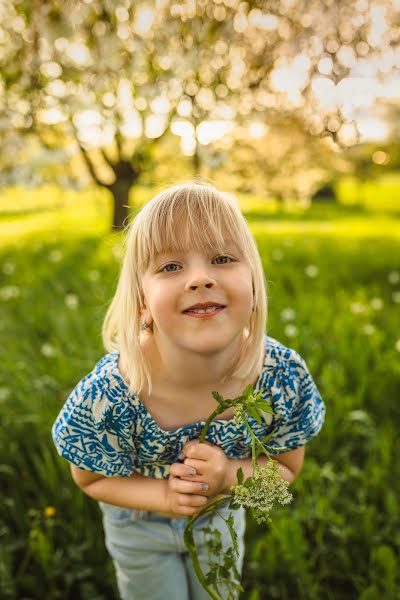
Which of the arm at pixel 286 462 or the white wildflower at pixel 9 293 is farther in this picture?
the white wildflower at pixel 9 293

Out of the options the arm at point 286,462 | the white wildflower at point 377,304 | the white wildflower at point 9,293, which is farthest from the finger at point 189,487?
the white wildflower at point 9,293

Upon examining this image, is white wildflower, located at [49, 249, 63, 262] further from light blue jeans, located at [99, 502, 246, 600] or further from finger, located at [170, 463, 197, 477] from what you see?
finger, located at [170, 463, 197, 477]

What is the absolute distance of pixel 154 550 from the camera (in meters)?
1.34

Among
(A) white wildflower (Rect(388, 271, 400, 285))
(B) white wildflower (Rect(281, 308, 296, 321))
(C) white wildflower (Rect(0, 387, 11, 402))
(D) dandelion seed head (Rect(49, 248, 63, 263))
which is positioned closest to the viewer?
(C) white wildflower (Rect(0, 387, 11, 402))

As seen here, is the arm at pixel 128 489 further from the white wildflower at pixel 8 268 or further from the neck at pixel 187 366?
the white wildflower at pixel 8 268

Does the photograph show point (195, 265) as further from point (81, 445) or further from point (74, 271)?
point (74, 271)

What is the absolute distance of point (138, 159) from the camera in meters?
6.09

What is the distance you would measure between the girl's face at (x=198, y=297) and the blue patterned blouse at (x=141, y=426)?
0.21m

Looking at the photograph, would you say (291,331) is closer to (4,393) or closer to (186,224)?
(4,393)

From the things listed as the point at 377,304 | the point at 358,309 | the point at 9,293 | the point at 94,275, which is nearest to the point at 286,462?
the point at 358,309

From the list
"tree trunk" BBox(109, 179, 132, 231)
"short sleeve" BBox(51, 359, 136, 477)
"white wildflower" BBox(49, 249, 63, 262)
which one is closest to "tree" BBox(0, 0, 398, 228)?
"tree trunk" BBox(109, 179, 132, 231)

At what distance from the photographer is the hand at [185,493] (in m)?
1.10

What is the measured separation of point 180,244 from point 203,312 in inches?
6.1

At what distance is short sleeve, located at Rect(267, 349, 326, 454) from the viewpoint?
122 cm
